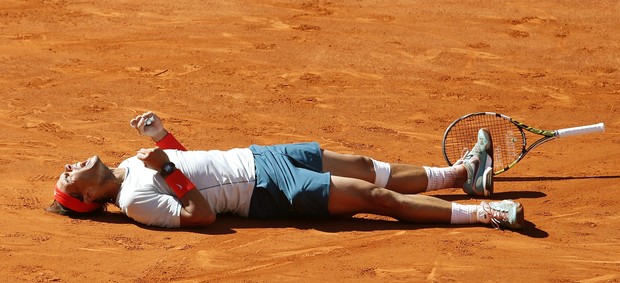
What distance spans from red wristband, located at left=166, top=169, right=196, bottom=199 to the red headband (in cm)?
71

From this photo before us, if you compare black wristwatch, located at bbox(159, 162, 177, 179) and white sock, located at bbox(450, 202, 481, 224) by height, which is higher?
black wristwatch, located at bbox(159, 162, 177, 179)

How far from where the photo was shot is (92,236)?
7.71m

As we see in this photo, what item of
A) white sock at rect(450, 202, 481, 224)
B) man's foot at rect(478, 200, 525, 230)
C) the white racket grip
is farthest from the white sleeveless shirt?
the white racket grip

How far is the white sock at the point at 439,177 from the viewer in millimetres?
8555

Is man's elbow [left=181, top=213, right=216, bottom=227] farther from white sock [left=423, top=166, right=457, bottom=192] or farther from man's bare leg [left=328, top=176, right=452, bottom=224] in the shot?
white sock [left=423, top=166, right=457, bottom=192]

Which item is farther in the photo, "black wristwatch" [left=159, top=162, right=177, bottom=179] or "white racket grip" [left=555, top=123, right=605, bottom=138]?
"white racket grip" [left=555, top=123, right=605, bottom=138]

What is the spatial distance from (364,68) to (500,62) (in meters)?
1.56

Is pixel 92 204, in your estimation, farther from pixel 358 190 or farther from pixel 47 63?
pixel 47 63

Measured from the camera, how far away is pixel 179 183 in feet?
25.0

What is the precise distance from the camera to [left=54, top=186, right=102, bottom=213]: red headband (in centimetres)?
793

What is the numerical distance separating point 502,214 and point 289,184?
1.49 meters

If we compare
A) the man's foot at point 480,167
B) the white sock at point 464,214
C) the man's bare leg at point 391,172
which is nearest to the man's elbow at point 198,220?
the man's bare leg at point 391,172

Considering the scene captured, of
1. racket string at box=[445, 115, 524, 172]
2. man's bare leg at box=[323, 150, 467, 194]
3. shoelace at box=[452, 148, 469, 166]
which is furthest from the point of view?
racket string at box=[445, 115, 524, 172]

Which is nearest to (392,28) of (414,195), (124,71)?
(124,71)
